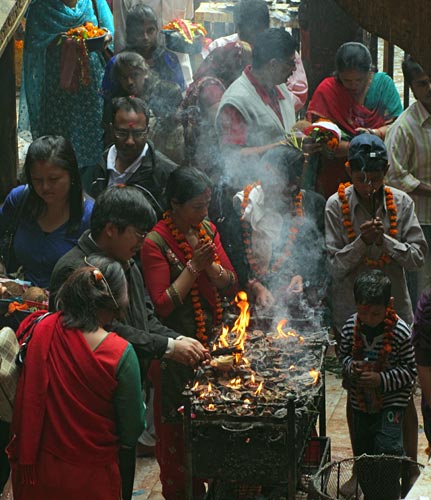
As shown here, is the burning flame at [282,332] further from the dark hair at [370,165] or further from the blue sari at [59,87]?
the blue sari at [59,87]

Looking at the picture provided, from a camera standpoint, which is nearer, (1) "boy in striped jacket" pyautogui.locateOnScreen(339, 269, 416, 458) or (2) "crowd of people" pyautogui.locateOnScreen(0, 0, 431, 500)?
(2) "crowd of people" pyautogui.locateOnScreen(0, 0, 431, 500)

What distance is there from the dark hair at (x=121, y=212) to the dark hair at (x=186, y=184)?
690mm

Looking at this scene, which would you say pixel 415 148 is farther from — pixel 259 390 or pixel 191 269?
pixel 259 390

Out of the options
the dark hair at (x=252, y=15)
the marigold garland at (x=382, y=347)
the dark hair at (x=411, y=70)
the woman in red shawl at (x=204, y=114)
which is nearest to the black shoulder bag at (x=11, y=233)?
the woman in red shawl at (x=204, y=114)

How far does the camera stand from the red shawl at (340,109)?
8.84 m

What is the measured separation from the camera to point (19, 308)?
6.30m

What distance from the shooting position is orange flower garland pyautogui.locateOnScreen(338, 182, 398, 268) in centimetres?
733

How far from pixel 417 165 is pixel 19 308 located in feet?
11.8

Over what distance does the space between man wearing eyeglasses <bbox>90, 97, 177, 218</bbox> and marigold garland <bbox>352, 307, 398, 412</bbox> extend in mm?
1675

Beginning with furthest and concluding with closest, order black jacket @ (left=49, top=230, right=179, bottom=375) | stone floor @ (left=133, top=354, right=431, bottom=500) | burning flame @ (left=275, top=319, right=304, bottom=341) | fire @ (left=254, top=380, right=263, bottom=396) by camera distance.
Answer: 1. stone floor @ (left=133, top=354, right=431, bottom=500)
2. burning flame @ (left=275, top=319, right=304, bottom=341)
3. fire @ (left=254, top=380, right=263, bottom=396)
4. black jacket @ (left=49, top=230, right=179, bottom=375)

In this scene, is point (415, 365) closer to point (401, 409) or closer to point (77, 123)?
point (401, 409)

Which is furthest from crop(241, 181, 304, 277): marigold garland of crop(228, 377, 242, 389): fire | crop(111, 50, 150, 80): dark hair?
crop(111, 50, 150, 80): dark hair

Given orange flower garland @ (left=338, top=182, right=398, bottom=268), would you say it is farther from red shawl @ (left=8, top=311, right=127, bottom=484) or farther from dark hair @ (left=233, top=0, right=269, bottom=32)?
dark hair @ (left=233, top=0, right=269, bottom=32)

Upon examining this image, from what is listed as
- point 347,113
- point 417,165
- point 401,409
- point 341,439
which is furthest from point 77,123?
point 401,409
